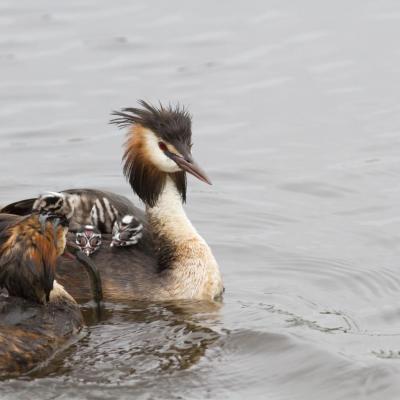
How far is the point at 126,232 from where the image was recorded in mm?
11609

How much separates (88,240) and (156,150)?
1.04 meters

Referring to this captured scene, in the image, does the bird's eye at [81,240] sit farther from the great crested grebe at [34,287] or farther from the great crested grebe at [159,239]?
the great crested grebe at [34,287]

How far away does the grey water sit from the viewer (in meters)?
10.0

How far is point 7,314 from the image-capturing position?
10.0 m

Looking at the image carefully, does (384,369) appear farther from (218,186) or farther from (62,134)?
(62,134)

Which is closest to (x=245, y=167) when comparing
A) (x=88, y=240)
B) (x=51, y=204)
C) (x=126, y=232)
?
(x=126, y=232)

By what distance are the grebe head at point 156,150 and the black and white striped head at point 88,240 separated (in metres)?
0.70

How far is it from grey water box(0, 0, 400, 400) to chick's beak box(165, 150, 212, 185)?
111cm

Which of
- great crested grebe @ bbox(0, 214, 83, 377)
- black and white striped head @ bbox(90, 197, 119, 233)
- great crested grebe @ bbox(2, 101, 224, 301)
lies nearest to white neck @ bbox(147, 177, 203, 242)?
great crested grebe @ bbox(2, 101, 224, 301)

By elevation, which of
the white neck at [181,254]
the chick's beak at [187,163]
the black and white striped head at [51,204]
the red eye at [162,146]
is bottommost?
the white neck at [181,254]

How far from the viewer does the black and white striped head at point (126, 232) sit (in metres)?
11.6

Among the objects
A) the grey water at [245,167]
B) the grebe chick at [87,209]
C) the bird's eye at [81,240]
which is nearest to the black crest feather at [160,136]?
the grebe chick at [87,209]

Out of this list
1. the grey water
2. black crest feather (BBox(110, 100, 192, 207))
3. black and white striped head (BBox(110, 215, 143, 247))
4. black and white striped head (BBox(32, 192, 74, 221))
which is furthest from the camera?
black crest feather (BBox(110, 100, 192, 207))

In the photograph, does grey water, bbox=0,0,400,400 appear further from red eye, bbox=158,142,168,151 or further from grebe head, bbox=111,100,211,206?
red eye, bbox=158,142,168,151
